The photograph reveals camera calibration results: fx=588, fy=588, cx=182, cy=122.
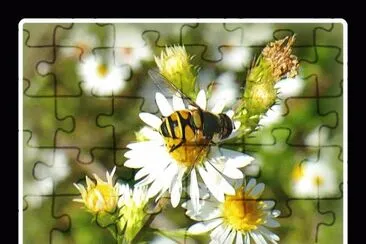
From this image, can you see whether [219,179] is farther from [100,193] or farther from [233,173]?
[100,193]

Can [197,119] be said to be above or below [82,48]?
below

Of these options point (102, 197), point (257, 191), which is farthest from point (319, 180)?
point (102, 197)

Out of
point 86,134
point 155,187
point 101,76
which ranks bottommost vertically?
point 155,187

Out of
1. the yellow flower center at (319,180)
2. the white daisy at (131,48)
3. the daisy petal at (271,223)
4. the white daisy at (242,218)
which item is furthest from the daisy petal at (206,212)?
the white daisy at (131,48)

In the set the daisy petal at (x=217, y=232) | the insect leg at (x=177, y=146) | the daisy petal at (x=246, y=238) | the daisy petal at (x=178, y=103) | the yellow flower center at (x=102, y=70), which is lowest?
the daisy petal at (x=246, y=238)

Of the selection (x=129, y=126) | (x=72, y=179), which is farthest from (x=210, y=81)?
(x=72, y=179)

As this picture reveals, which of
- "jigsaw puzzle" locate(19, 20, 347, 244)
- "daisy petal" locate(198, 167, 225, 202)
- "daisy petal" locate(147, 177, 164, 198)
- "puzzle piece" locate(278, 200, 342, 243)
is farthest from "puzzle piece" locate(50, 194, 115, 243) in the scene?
"puzzle piece" locate(278, 200, 342, 243)

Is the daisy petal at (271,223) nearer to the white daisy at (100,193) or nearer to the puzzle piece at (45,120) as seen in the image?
the white daisy at (100,193)
